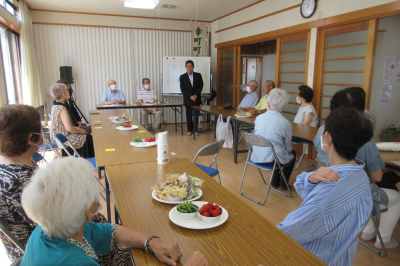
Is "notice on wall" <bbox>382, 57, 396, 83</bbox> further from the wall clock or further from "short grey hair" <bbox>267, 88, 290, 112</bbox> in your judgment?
"short grey hair" <bbox>267, 88, 290, 112</bbox>

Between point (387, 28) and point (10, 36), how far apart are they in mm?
6747

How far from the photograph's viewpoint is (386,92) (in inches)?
167

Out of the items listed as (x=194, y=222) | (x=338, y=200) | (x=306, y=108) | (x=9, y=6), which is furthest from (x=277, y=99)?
(x=9, y=6)

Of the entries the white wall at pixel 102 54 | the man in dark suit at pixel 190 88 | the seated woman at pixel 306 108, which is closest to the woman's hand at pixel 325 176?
the seated woman at pixel 306 108

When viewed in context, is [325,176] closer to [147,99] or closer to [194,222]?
[194,222]

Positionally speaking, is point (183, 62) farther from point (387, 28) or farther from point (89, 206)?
point (89, 206)

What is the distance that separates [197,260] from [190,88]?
5994 millimetres

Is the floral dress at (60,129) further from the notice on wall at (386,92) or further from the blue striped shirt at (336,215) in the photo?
the notice on wall at (386,92)

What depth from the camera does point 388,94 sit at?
4.28 meters

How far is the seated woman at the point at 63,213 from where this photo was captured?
2.77 feet

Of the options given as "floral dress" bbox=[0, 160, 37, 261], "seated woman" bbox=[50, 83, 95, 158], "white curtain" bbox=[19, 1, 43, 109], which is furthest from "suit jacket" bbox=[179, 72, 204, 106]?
"floral dress" bbox=[0, 160, 37, 261]

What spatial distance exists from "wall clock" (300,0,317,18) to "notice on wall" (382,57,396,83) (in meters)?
1.38

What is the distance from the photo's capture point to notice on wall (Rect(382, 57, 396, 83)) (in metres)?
4.16

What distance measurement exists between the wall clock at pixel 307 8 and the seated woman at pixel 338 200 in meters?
3.90
